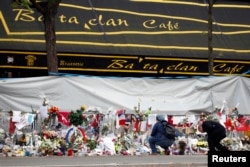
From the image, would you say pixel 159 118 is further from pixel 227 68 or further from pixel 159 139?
pixel 227 68

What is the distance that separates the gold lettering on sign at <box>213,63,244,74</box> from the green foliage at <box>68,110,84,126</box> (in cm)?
686

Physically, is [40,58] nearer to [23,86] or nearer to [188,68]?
[23,86]

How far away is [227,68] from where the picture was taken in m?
19.0

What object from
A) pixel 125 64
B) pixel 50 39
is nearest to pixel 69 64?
pixel 125 64

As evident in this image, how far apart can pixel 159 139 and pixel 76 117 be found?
88.2 inches

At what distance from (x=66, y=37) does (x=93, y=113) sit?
420cm

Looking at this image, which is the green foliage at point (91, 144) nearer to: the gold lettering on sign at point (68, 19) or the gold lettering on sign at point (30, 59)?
the gold lettering on sign at point (30, 59)

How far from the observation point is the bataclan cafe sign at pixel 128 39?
55.2 ft

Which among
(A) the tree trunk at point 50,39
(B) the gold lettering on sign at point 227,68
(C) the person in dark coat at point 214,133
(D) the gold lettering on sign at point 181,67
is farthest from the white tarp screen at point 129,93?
(B) the gold lettering on sign at point 227,68

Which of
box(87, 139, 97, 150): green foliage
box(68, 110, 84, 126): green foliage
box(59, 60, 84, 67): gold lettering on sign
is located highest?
box(59, 60, 84, 67): gold lettering on sign

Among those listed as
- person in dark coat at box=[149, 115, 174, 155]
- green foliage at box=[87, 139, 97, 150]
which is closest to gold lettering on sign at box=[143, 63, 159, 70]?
person in dark coat at box=[149, 115, 174, 155]

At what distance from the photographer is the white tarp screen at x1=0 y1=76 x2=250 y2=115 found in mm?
13523

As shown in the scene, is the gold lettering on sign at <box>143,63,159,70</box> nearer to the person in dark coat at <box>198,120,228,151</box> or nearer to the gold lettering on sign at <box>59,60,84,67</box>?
the gold lettering on sign at <box>59,60,84,67</box>

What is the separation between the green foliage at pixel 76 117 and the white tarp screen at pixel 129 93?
0.22 metres
